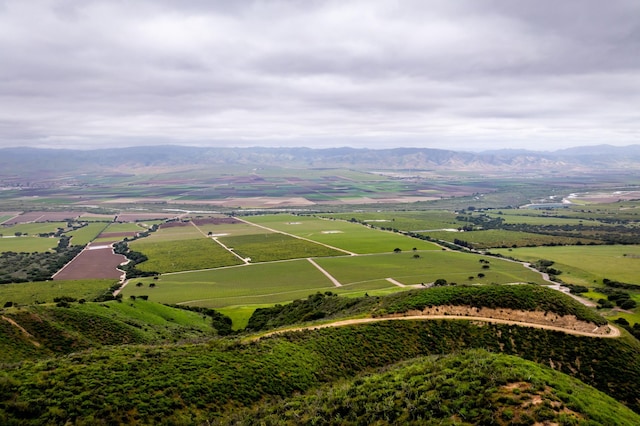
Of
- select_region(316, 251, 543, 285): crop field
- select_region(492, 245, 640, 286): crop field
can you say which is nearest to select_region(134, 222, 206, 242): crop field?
select_region(316, 251, 543, 285): crop field

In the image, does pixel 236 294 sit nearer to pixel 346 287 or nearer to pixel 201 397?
pixel 346 287

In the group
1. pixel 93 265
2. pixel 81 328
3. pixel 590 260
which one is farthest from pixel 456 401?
pixel 93 265

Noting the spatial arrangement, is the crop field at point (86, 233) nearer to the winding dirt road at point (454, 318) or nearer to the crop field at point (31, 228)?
the crop field at point (31, 228)

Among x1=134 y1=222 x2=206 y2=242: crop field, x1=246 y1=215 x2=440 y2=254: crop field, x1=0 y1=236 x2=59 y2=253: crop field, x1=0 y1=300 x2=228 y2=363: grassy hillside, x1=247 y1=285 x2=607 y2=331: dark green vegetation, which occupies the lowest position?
x1=0 y1=236 x2=59 y2=253: crop field

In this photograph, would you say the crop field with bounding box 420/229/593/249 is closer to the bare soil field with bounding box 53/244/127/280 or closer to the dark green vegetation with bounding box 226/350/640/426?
the bare soil field with bounding box 53/244/127/280

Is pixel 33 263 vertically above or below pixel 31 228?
below

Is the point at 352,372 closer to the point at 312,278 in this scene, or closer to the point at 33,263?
the point at 312,278
